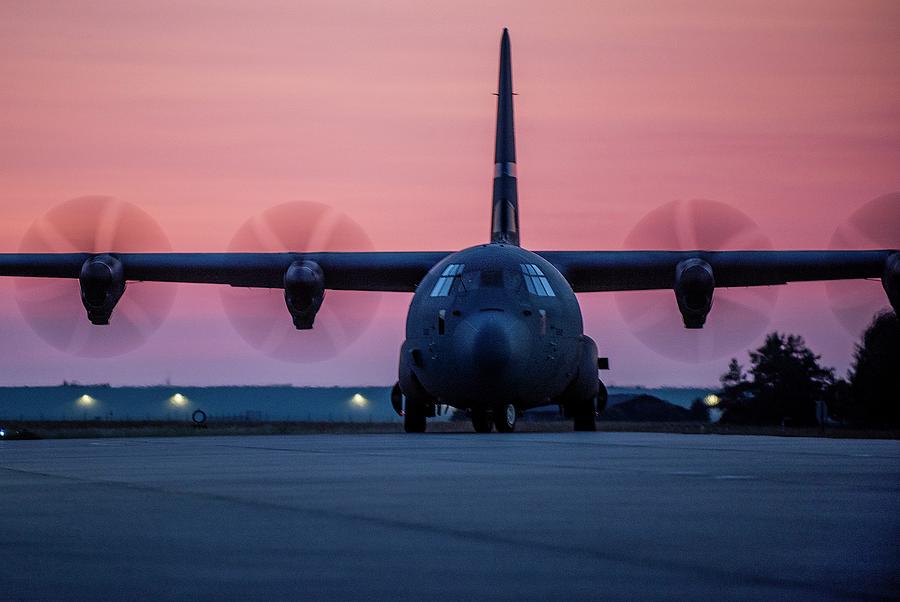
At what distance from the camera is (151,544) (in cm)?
701

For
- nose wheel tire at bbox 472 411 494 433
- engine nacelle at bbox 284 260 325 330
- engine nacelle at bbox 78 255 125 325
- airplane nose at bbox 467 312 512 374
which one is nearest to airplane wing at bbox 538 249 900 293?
engine nacelle at bbox 284 260 325 330

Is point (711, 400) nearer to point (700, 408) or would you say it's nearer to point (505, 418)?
point (700, 408)

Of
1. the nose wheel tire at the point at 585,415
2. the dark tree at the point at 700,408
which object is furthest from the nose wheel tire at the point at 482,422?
the dark tree at the point at 700,408

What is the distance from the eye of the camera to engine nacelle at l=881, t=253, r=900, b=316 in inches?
1382

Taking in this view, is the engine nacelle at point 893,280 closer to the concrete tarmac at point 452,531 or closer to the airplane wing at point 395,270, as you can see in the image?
the airplane wing at point 395,270

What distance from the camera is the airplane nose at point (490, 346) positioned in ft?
93.7

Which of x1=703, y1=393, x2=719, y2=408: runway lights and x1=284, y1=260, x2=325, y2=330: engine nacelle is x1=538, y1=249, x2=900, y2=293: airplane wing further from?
x1=703, y1=393, x2=719, y2=408: runway lights

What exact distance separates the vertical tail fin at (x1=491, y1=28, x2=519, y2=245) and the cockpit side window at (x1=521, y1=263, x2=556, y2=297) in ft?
Answer: 22.4

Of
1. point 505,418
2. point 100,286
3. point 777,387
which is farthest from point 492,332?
point 777,387

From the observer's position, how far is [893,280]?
35281mm

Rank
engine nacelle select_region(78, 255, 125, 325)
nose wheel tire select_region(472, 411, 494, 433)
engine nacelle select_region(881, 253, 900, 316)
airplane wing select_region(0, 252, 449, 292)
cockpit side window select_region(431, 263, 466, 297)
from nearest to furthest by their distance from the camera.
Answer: cockpit side window select_region(431, 263, 466, 297) → nose wheel tire select_region(472, 411, 494, 433) → engine nacelle select_region(881, 253, 900, 316) → engine nacelle select_region(78, 255, 125, 325) → airplane wing select_region(0, 252, 449, 292)

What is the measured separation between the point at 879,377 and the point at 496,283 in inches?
2424

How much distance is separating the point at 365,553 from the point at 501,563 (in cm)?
75

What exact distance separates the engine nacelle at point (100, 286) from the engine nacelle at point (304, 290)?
4.82m
